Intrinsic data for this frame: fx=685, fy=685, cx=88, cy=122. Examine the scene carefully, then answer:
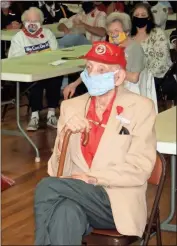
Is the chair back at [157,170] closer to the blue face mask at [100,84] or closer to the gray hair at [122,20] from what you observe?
the blue face mask at [100,84]

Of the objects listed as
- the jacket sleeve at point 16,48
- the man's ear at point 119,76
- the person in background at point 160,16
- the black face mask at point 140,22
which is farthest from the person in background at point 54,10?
the man's ear at point 119,76

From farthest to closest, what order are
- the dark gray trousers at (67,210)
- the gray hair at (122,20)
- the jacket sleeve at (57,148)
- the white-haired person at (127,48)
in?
1. the gray hair at (122,20)
2. the white-haired person at (127,48)
3. the jacket sleeve at (57,148)
4. the dark gray trousers at (67,210)

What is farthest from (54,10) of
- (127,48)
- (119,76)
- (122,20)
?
(119,76)

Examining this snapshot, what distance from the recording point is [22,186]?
4863 millimetres

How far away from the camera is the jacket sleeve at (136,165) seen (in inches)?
112

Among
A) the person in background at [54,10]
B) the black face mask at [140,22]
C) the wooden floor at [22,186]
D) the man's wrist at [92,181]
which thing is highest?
the black face mask at [140,22]

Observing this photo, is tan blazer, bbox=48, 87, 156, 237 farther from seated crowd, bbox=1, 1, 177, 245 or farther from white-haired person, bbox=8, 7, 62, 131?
white-haired person, bbox=8, 7, 62, 131

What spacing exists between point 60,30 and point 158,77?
2194mm

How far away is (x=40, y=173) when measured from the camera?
16.9ft

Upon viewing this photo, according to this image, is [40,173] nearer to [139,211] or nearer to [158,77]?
[158,77]

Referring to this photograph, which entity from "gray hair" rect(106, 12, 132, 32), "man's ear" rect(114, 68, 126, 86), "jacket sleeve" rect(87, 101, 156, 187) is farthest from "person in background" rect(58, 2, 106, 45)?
"jacket sleeve" rect(87, 101, 156, 187)

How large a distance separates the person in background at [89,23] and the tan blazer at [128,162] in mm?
4611

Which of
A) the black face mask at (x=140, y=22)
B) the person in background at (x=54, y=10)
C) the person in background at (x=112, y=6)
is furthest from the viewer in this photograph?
the person in background at (x=54, y=10)

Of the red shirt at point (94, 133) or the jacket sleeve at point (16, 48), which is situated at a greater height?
the red shirt at point (94, 133)
